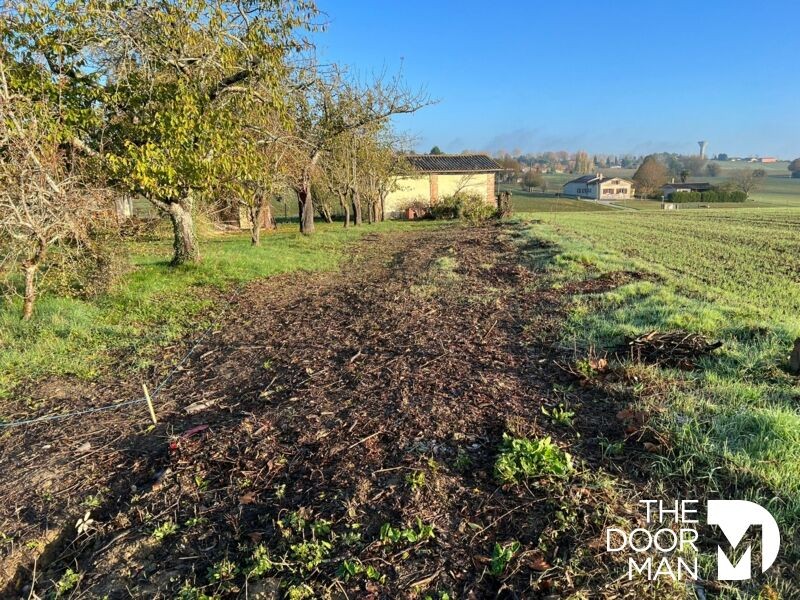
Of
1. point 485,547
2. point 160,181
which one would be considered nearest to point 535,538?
point 485,547

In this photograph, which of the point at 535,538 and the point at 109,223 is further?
the point at 109,223

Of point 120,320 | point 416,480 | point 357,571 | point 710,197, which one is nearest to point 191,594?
point 357,571

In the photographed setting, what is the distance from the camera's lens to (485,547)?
2211mm

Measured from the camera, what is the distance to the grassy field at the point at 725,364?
247cm

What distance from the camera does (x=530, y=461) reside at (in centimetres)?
269

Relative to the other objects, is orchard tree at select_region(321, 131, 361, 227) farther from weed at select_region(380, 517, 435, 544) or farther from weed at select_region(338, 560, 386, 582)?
weed at select_region(338, 560, 386, 582)

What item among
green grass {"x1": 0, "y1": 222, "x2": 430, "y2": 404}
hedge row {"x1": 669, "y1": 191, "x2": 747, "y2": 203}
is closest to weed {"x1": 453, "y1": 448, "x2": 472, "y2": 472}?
green grass {"x1": 0, "y1": 222, "x2": 430, "y2": 404}

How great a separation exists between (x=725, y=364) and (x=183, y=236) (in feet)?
33.5

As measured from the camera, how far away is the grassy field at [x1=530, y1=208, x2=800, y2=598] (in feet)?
8.11

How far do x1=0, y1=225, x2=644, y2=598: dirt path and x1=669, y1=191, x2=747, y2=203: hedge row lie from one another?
7180 centimetres

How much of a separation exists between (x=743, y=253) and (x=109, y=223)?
14835 mm

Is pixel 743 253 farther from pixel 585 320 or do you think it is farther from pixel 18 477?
pixel 18 477

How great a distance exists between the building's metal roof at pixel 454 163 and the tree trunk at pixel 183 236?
26803 millimetres

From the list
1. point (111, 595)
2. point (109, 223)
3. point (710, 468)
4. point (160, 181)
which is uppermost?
point (160, 181)
